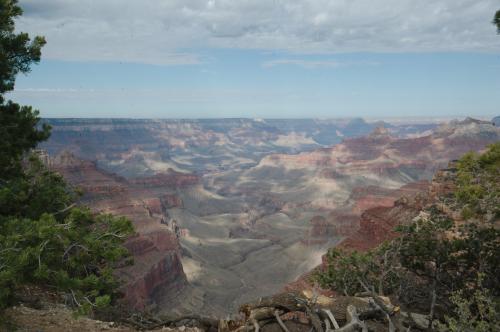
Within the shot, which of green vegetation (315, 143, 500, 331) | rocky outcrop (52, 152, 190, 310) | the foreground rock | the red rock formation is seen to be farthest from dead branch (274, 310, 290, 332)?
the red rock formation

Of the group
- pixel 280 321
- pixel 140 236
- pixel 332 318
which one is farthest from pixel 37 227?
pixel 140 236

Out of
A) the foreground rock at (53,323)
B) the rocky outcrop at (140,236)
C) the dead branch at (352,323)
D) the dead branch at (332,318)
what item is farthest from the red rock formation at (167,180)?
the dead branch at (352,323)

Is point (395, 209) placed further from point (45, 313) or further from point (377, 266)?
point (45, 313)

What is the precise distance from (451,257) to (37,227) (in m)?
14.2

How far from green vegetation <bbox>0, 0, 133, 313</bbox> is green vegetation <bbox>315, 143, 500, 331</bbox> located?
302 inches

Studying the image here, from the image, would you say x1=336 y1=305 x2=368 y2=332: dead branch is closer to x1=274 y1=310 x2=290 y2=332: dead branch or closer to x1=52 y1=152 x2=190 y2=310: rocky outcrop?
x1=274 y1=310 x2=290 y2=332: dead branch

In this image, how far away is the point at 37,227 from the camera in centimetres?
909

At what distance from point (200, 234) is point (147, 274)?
63708mm

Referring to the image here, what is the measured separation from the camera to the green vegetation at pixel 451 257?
12320mm

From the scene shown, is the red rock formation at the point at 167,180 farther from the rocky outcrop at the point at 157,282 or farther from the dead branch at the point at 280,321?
the dead branch at the point at 280,321

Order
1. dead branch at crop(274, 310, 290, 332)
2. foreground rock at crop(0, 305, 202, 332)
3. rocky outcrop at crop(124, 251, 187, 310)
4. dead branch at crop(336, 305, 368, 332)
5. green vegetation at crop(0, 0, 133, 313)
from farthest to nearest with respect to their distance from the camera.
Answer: rocky outcrop at crop(124, 251, 187, 310) < foreground rock at crop(0, 305, 202, 332) < green vegetation at crop(0, 0, 133, 313) < dead branch at crop(274, 310, 290, 332) < dead branch at crop(336, 305, 368, 332)

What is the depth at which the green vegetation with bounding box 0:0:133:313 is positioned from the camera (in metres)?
8.66

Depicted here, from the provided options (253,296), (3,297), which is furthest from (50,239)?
(253,296)

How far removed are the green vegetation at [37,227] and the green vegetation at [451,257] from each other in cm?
767
